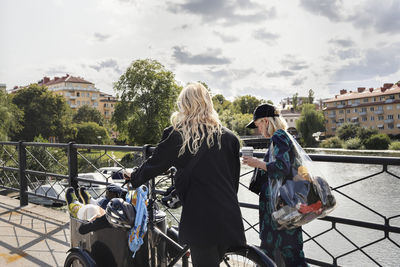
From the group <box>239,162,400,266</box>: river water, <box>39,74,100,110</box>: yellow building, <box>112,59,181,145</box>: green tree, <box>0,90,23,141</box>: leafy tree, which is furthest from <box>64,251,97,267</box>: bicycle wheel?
<box>39,74,100,110</box>: yellow building

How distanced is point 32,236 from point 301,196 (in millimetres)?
4000

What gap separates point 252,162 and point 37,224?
13.8ft

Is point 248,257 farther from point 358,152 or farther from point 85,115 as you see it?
point 85,115

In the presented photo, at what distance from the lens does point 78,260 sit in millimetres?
2697

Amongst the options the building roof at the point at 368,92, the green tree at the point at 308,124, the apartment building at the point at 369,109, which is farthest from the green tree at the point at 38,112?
the building roof at the point at 368,92

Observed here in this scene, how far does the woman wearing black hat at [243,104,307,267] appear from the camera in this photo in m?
2.33

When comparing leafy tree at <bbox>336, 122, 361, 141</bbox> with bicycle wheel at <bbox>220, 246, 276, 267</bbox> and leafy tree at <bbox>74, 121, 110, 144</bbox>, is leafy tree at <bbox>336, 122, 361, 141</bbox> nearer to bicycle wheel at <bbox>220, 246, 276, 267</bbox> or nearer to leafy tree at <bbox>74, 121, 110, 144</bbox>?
leafy tree at <bbox>74, 121, 110, 144</bbox>

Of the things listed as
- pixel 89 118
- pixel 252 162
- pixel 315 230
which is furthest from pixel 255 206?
pixel 89 118

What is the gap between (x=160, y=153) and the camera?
2117mm

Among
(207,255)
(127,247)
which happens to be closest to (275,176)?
(207,255)

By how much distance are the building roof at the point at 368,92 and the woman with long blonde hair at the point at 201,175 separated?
327 ft

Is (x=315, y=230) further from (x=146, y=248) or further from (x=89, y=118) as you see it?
(x=89, y=118)

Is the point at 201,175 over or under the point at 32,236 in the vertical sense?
over

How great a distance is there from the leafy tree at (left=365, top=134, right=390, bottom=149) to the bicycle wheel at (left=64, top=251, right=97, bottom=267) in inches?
2995
